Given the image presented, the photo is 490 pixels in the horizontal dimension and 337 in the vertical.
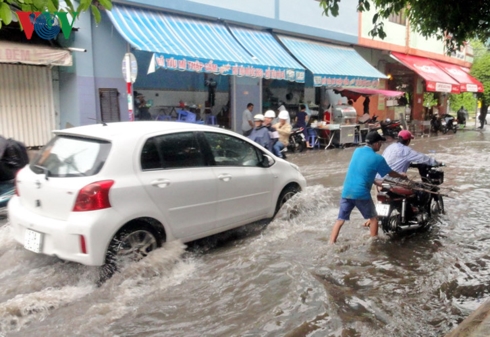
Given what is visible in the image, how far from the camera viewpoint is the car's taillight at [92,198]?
414cm

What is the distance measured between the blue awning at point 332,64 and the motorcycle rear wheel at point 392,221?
989cm

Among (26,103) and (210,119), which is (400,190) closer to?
(26,103)

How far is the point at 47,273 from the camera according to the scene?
15.0ft

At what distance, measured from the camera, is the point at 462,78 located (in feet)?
85.5

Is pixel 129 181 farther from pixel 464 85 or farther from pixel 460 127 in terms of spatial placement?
pixel 460 127

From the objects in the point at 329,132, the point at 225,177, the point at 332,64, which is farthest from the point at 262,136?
the point at 332,64

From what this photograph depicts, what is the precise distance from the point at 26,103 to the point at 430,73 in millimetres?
19286

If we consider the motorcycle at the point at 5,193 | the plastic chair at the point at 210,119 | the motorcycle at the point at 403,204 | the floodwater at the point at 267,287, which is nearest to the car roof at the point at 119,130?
the floodwater at the point at 267,287

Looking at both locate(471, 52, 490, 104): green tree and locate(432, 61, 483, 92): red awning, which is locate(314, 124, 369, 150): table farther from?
locate(471, 52, 490, 104): green tree

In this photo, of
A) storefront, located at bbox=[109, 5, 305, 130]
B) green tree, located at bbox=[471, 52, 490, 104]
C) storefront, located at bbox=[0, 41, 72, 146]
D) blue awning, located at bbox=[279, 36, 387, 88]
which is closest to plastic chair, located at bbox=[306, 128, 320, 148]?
blue awning, located at bbox=[279, 36, 387, 88]

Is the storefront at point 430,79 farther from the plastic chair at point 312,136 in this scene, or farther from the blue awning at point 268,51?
the blue awning at point 268,51

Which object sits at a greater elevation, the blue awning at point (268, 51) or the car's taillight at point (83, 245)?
the blue awning at point (268, 51)

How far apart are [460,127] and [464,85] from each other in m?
5.41

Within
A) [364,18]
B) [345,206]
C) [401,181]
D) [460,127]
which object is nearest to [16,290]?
[345,206]
